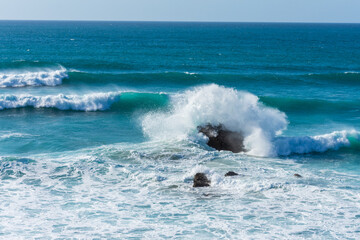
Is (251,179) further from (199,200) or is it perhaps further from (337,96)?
(337,96)

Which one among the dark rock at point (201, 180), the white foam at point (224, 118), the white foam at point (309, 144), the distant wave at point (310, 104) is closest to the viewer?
the dark rock at point (201, 180)

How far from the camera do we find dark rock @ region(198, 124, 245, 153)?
1569 cm

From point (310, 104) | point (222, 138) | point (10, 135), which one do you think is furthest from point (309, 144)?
point (10, 135)

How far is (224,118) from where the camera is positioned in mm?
16797

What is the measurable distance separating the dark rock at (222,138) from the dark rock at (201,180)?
3.61 m

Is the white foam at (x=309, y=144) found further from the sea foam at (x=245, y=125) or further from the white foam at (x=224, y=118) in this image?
the white foam at (x=224, y=118)

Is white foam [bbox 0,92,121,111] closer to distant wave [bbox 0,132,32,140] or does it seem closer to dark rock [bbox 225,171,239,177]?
distant wave [bbox 0,132,32,140]

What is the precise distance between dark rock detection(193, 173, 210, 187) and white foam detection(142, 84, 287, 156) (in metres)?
4.12

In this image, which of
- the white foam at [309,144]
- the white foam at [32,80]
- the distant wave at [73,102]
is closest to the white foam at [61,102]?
the distant wave at [73,102]

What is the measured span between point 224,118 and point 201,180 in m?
5.27

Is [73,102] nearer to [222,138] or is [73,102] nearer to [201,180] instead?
[222,138]

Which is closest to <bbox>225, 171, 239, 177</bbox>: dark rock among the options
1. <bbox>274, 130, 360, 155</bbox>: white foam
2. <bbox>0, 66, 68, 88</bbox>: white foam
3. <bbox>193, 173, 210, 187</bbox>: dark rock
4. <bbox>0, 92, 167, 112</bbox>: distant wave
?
<bbox>193, 173, 210, 187</bbox>: dark rock

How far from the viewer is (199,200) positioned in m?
11.0

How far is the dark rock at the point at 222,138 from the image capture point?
15.7m
